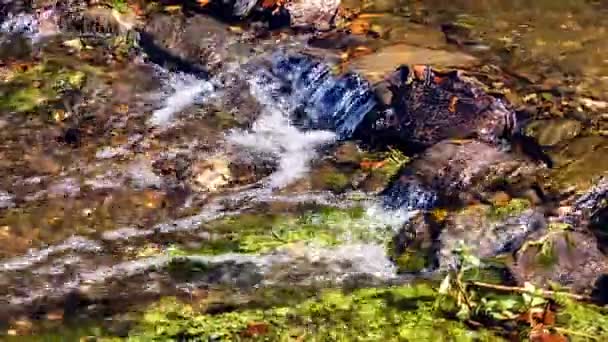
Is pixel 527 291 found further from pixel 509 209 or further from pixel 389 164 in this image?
pixel 389 164

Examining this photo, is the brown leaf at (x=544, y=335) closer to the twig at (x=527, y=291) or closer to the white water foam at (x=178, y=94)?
the twig at (x=527, y=291)

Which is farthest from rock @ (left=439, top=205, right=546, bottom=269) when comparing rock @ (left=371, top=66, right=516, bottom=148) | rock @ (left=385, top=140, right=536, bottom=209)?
rock @ (left=371, top=66, right=516, bottom=148)

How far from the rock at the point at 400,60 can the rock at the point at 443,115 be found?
0.42 metres

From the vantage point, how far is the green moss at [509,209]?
543 cm

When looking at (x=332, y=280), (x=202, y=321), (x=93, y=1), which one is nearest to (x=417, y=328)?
(x=332, y=280)

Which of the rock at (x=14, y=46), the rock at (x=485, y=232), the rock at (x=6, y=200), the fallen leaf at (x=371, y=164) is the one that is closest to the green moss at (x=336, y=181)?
the fallen leaf at (x=371, y=164)

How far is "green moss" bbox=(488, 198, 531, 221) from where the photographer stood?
5.43 meters

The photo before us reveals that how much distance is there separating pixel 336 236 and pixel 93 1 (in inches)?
212

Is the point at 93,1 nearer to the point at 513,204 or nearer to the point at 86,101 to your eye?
the point at 86,101

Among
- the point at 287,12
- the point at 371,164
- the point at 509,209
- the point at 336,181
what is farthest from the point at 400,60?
the point at 509,209

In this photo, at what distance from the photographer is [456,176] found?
5.86 m

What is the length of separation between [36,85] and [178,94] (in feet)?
4.48

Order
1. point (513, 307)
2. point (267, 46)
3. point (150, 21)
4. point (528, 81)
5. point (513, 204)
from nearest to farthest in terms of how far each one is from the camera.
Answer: point (513, 307) < point (513, 204) < point (528, 81) < point (267, 46) < point (150, 21)

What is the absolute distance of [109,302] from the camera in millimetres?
4785
